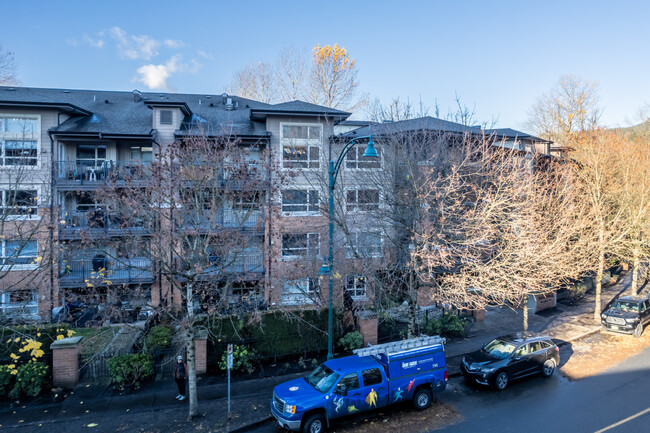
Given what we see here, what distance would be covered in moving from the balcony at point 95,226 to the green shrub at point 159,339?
416cm

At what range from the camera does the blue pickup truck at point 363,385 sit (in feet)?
33.6

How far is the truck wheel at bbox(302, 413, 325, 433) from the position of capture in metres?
10.2

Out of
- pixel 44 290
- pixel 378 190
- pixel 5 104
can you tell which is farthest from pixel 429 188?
pixel 5 104

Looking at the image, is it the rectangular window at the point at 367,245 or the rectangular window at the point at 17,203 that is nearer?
the rectangular window at the point at 17,203

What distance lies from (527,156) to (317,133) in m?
12.5

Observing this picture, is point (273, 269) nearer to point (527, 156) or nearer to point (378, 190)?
point (378, 190)

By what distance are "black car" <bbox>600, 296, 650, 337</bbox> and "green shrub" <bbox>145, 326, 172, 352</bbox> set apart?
20738mm

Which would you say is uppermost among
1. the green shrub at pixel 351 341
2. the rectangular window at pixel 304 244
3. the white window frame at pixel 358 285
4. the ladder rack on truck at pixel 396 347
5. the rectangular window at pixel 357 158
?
the rectangular window at pixel 357 158

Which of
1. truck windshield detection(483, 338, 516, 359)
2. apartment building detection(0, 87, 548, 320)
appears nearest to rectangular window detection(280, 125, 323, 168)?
apartment building detection(0, 87, 548, 320)

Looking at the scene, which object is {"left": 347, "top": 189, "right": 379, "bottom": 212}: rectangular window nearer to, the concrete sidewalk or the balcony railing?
the concrete sidewalk

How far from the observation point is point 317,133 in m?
21.2

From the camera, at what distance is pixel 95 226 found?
1891 centimetres

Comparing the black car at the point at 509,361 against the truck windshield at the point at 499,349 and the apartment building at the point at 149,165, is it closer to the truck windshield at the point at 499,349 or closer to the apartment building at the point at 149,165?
the truck windshield at the point at 499,349

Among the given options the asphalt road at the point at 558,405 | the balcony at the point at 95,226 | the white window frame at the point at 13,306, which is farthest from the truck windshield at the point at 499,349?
the white window frame at the point at 13,306
